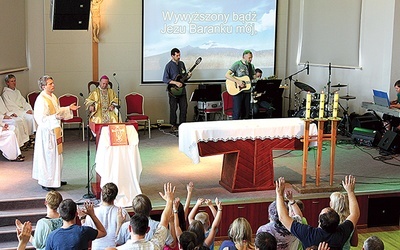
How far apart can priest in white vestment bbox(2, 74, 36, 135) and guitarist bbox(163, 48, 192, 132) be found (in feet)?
9.16

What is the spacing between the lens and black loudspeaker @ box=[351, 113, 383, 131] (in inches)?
448

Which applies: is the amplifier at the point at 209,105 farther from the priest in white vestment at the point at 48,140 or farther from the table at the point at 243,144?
the priest in white vestment at the point at 48,140

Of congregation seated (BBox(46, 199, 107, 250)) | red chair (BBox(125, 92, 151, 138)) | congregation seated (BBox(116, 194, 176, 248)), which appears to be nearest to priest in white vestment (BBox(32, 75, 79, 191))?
congregation seated (BBox(116, 194, 176, 248))

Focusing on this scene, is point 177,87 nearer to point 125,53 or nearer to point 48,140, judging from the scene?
point 125,53

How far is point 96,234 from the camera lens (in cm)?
476

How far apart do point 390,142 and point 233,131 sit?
3.60 metres

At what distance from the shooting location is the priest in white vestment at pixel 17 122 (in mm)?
9867

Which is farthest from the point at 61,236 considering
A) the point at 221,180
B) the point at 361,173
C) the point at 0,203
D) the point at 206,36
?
the point at 206,36

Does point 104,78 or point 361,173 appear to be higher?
point 104,78

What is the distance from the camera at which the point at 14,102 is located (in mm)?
10633

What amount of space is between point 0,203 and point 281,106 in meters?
7.41

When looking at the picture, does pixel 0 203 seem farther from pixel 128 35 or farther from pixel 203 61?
pixel 203 61

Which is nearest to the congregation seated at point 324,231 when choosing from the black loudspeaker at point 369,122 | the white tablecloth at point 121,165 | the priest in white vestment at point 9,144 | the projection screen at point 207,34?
the white tablecloth at point 121,165

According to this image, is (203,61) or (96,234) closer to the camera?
(96,234)
